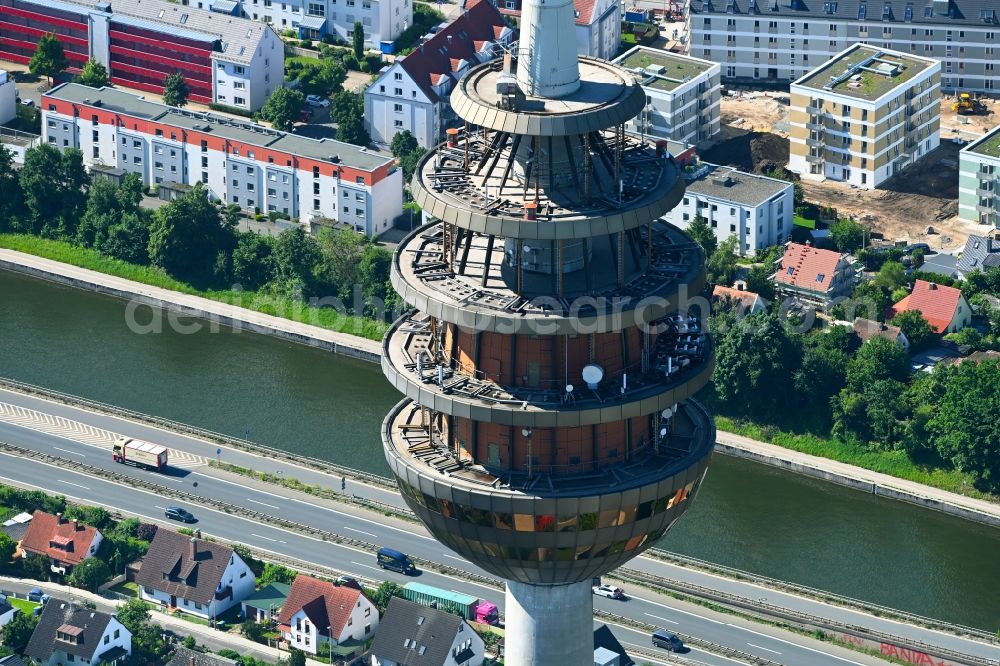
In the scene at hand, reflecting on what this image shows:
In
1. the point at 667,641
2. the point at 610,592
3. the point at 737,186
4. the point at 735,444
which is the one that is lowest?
the point at 667,641

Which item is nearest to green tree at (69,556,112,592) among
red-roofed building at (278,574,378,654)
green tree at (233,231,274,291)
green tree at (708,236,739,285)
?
red-roofed building at (278,574,378,654)

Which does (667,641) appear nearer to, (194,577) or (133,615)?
(194,577)

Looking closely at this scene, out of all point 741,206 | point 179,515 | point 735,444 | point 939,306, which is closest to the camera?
point 179,515

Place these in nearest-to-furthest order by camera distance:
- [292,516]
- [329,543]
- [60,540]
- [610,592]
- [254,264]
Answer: [610,592], [60,540], [329,543], [292,516], [254,264]

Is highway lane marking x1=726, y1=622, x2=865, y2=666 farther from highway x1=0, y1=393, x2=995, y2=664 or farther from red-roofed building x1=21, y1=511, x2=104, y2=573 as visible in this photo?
red-roofed building x1=21, y1=511, x2=104, y2=573

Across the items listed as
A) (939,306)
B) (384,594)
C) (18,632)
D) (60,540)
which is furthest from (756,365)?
(18,632)

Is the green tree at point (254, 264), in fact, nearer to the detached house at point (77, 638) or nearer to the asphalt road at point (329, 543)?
the asphalt road at point (329, 543)

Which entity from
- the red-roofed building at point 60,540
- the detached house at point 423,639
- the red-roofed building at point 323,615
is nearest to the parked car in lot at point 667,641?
the detached house at point 423,639
